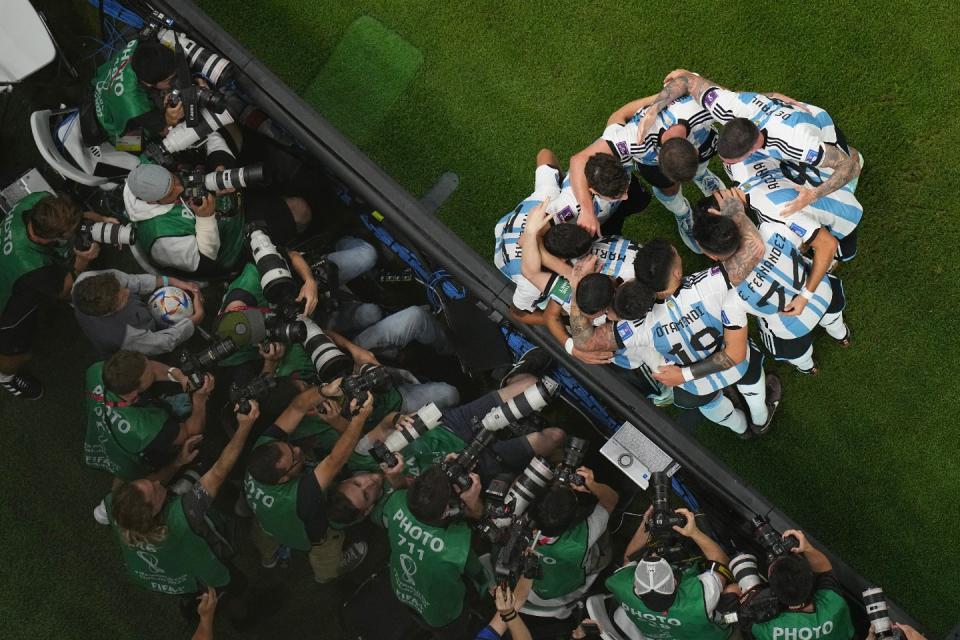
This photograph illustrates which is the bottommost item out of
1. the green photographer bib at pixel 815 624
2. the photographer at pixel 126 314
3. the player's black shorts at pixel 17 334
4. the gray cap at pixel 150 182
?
the player's black shorts at pixel 17 334

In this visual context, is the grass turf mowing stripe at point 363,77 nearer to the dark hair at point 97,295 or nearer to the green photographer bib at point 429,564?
the dark hair at point 97,295

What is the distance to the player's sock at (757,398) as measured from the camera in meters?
3.98

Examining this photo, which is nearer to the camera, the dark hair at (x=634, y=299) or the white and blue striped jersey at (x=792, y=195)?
the dark hair at (x=634, y=299)

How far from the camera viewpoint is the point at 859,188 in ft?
14.1

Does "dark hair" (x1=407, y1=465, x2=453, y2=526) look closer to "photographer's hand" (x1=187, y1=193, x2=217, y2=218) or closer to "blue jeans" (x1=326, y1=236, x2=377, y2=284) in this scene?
"blue jeans" (x1=326, y1=236, x2=377, y2=284)

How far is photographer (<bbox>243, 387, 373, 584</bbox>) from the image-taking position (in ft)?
12.4

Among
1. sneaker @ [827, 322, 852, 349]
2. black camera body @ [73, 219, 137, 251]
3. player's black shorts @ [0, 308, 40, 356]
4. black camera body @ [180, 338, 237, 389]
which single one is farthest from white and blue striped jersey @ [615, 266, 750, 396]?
player's black shorts @ [0, 308, 40, 356]

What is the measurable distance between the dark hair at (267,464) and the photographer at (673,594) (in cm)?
156

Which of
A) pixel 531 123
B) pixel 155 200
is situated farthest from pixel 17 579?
pixel 531 123

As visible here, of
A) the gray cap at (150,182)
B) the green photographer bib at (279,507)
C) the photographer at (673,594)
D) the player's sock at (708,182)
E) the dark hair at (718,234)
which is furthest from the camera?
the player's sock at (708,182)

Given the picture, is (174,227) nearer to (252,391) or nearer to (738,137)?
(252,391)

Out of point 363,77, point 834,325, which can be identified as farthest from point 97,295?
point 834,325

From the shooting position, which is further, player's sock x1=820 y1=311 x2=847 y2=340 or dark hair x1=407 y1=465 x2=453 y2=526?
player's sock x1=820 y1=311 x2=847 y2=340

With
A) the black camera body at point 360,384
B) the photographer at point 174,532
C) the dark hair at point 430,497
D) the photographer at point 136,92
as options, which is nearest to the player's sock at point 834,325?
the dark hair at point 430,497
